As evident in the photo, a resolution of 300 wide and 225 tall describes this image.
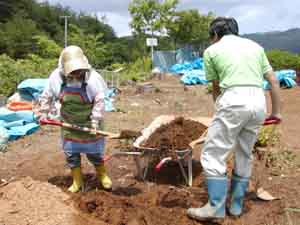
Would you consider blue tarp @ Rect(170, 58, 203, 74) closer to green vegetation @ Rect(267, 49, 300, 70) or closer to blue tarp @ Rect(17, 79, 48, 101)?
green vegetation @ Rect(267, 49, 300, 70)

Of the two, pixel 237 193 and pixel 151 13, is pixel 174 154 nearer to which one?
pixel 237 193

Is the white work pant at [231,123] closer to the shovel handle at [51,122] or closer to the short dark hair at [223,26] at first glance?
the short dark hair at [223,26]

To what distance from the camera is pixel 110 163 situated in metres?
5.80

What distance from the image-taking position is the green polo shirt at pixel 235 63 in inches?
140

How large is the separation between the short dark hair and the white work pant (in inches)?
20.3

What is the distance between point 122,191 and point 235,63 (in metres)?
1.93

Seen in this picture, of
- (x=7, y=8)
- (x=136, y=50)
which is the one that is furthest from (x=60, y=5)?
(x=136, y=50)

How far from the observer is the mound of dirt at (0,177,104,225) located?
3691mm

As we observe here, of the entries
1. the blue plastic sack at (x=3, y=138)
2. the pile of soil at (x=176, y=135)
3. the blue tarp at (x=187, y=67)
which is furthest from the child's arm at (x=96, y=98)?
the blue tarp at (x=187, y=67)

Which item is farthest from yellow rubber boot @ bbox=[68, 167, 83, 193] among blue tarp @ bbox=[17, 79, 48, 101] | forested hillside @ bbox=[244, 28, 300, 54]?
forested hillside @ bbox=[244, 28, 300, 54]

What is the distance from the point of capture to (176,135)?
17.1 feet

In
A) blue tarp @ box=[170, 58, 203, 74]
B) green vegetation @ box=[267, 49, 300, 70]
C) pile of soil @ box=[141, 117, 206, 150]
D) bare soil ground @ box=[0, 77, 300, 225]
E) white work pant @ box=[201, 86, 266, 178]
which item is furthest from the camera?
blue tarp @ box=[170, 58, 203, 74]

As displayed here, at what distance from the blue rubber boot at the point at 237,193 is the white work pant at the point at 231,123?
0.32 metres

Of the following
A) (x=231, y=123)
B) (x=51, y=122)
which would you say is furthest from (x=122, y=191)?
(x=231, y=123)
